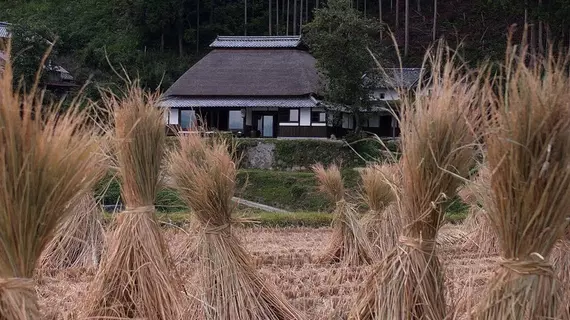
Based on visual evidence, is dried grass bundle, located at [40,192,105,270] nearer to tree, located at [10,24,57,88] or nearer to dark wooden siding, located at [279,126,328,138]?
dark wooden siding, located at [279,126,328,138]

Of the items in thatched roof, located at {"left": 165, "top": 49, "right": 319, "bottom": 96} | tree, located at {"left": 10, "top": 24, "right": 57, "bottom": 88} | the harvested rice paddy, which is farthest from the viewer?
thatched roof, located at {"left": 165, "top": 49, "right": 319, "bottom": 96}

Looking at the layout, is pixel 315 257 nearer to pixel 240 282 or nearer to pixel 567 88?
pixel 240 282

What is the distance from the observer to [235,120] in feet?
76.9

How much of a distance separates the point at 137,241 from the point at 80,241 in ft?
7.69

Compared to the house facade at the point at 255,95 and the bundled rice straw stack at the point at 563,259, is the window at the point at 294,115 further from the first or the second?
the bundled rice straw stack at the point at 563,259

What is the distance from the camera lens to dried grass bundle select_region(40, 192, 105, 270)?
5301 mm

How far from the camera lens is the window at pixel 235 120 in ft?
76.7

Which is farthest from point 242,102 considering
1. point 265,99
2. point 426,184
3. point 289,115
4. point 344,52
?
point 426,184

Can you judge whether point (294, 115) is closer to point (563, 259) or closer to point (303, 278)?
point (303, 278)

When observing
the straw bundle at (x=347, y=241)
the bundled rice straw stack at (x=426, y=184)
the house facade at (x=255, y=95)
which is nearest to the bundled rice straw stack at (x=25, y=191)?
the bundled rice straw stack at (x=426, y=184)

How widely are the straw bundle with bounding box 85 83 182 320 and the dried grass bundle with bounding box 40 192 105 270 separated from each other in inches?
83.6

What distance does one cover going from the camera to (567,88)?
1.98 m

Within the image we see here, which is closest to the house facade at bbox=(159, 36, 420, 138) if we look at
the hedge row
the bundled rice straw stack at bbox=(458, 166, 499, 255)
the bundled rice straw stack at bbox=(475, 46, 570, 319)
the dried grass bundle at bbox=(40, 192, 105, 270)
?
the hedge row

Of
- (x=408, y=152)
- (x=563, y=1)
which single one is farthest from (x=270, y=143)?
(x=408, y=152)
